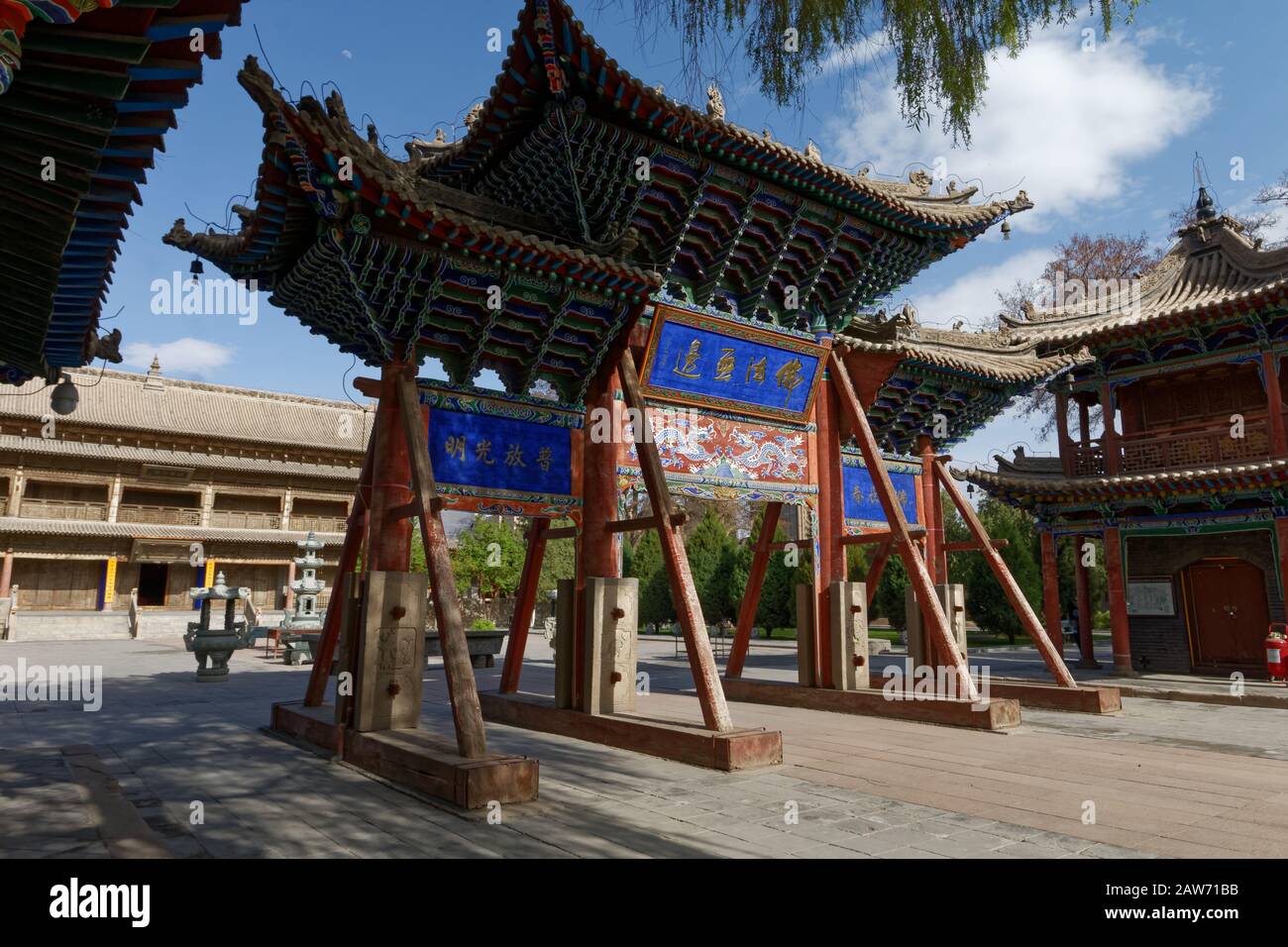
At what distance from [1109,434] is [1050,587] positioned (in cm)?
341

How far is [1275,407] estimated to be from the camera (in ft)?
45.5

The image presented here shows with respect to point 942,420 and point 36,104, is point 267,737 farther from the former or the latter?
point 942,420

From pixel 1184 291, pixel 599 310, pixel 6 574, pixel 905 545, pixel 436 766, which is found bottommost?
pixel 436 766

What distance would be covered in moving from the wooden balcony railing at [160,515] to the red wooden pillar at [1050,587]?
32.2 metres

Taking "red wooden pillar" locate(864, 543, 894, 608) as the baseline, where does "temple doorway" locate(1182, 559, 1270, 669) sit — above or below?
below

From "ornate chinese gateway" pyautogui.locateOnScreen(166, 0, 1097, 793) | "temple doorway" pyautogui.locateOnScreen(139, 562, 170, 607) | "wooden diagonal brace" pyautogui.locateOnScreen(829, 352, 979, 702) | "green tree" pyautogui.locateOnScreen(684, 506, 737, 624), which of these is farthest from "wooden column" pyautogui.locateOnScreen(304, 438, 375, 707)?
"temple doorway" pyautogui.locateOnScreen(139, 562, 170, 607)

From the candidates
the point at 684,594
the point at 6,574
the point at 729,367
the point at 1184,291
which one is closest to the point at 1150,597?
the point at 1184,291

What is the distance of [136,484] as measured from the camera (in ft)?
107

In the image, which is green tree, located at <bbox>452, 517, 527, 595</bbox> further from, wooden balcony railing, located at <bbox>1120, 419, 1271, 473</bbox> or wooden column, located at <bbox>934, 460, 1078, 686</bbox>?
wooden column, located at <bbox>934, 460, 1078, 686</bbox>

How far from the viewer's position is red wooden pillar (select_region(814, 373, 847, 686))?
33.4ft

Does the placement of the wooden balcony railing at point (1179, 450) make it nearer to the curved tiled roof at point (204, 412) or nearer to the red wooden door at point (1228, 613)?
the red wooden door at point (1228, 613)

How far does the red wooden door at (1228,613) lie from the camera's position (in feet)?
47.9

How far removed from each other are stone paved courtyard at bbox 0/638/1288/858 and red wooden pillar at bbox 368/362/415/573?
1822 millimetres

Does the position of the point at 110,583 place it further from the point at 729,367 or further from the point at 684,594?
the point at 684,594
